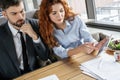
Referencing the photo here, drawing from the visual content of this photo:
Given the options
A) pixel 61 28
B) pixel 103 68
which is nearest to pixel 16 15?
pixel 61 28

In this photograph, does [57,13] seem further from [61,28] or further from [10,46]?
[10,46]

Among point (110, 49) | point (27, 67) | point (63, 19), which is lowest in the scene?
point (27, 67)

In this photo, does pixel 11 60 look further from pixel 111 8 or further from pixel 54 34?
pixel 111 8

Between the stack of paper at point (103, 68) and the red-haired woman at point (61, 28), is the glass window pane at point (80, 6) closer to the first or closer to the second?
the red-haired woman at point (61, 28)

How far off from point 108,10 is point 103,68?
1.50m

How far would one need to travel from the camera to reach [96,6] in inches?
107

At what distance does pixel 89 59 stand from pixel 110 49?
222mm

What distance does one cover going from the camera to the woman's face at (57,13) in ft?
5.42

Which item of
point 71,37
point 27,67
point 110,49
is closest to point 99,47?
point 110,49

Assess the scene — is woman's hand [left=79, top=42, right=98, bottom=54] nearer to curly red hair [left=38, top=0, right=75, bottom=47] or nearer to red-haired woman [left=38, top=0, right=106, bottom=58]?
red-haired woman [left=38, top=0, right=106, bottom=58]

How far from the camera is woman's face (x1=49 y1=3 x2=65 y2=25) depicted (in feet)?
5.42

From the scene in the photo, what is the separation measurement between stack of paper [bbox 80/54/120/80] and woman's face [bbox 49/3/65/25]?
494 millimetres

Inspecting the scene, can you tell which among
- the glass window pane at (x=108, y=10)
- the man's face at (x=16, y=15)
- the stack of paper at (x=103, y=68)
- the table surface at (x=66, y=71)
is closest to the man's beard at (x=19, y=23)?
the man's face at (x=16, y=15)

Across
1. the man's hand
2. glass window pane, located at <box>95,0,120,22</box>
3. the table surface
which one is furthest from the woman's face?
glass window pane, located at <box>95,0,120,22</box>
